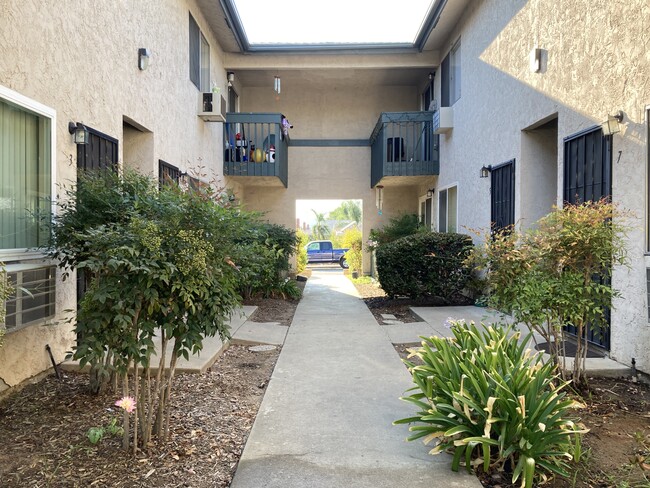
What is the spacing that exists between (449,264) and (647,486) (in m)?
6.46

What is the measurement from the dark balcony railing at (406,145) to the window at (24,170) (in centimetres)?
905

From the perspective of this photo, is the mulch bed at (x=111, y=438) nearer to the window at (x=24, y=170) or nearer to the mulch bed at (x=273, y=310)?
the window at (x=24, y=170)

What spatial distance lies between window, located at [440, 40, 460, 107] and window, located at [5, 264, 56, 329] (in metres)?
9.40

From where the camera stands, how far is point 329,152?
50.3ft

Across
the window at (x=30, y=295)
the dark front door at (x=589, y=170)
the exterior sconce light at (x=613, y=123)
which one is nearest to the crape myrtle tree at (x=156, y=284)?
the window at (x=30, y=295)

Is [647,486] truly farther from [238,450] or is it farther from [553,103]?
[553,103]

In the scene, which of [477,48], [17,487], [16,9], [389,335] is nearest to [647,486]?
[17,487]

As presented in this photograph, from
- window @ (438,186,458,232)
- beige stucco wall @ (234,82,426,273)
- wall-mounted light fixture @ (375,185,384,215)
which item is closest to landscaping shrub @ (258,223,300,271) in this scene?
window @ (438,186,458,232)

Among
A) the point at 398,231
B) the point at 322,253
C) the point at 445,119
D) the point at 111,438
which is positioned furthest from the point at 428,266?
the point at 322,253

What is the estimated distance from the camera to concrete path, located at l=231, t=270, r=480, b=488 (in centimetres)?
284

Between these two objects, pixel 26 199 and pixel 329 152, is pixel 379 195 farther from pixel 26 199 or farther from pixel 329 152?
pixel 26 199

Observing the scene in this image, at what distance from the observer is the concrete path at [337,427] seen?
2.84 metres

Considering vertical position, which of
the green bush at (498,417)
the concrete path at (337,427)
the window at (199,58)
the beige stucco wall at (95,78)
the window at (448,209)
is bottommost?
the concrete path at (337,427)

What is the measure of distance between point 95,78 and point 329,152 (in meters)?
10.2
